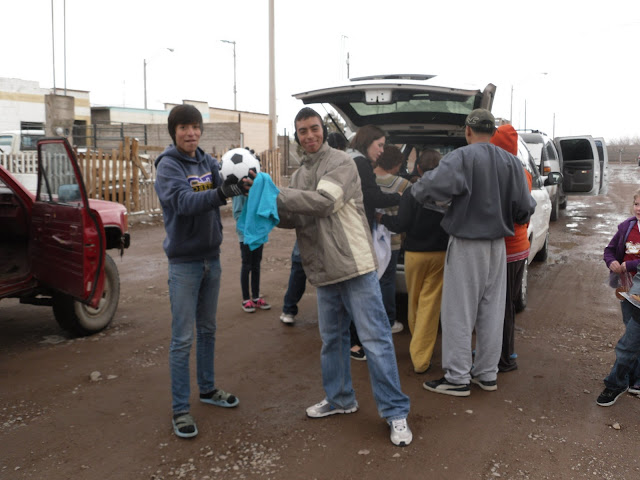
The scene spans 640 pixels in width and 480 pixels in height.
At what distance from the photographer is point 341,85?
5.02m

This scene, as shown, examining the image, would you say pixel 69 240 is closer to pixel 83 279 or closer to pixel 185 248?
pixel 83 279

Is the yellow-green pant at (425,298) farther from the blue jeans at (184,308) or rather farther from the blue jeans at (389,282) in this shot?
the blue jeans at (184,308)

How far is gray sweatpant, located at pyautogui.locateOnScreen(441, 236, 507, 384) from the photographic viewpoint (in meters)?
4.11

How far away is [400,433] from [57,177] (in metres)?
3.96

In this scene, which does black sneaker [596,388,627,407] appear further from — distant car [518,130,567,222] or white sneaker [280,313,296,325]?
distant car [518,130,567,222]

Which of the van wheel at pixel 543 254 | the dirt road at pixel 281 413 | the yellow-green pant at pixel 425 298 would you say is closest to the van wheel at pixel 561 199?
the van wheel at pixel 543 254

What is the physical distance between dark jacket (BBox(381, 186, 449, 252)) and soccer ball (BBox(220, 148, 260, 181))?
1646 millimetres

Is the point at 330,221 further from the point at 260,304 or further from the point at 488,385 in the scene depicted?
the point at 260,304

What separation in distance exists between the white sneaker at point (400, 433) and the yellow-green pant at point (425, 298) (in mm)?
1153

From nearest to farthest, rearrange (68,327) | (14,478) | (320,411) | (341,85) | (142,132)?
(14,478) → (320,411) → (341,85) → (68,327) → (142,132)

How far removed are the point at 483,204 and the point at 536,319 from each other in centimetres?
270

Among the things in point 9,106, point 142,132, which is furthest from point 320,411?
point 9,106

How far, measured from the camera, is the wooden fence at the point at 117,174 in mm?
12992

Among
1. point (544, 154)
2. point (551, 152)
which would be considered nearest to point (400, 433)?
point (544, 154)
